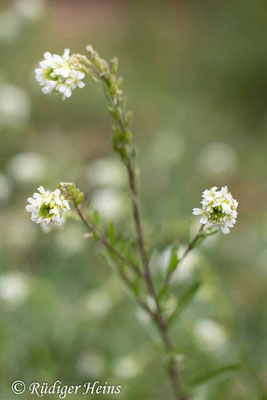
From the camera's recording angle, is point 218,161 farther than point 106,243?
Yes

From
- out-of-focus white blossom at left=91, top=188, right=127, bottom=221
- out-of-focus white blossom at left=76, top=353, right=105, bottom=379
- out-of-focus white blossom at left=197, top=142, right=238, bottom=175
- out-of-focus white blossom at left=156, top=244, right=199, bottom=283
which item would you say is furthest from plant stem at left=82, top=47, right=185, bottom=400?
out-of-focus white blossom at left=197, top=142, right=238, bottom=175

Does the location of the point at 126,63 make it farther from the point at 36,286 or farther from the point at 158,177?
the point at 36,286

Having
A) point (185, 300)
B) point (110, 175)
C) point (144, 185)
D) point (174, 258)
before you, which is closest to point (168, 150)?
point (144, 185)

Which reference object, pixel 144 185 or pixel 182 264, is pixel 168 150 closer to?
pixel 144 185

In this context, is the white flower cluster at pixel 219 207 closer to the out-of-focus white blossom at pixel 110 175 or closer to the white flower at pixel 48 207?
the white flower at pixel 48 207

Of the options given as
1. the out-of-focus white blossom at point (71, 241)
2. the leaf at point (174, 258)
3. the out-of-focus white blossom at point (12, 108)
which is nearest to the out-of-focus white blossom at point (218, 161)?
the out-of-focus white blossom at point (71, 241)

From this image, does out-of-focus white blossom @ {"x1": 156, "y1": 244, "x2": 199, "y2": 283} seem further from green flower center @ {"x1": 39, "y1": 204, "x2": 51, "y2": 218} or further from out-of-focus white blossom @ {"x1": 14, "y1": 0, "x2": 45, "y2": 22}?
out-of-focus white blossom @ {"x1": 14, "y1": 0, "x2": 45, "y2": 22}
